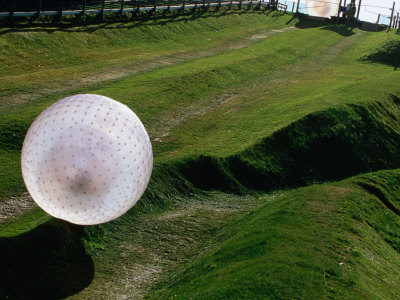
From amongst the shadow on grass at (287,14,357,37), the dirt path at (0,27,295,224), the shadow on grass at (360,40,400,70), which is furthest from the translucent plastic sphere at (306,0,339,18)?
the dirt path at (0,27,295,224)

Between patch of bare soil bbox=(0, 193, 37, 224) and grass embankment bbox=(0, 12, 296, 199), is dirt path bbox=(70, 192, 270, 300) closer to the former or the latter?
patch of bare soil bbox=(0, 193, 37, 224)

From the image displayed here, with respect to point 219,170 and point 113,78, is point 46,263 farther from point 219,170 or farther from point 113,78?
point 113,78

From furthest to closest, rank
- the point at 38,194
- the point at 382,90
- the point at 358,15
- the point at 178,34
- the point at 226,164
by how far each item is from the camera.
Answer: the point at 358,15 < the point at 178,34 < the point at 382,90 < the point at 226,164 < the point at 38,194

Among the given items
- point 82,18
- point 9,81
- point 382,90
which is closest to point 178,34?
point 82,18

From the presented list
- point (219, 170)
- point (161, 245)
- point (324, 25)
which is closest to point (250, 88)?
point (219, 170)

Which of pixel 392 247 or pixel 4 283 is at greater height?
pixel 4 283

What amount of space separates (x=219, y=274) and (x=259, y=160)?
11.6 meters

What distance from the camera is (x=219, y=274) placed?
14.6 m

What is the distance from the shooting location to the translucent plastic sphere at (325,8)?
72938mm

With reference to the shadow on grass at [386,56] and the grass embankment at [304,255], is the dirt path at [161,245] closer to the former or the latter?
the grass embankment at [304,255]

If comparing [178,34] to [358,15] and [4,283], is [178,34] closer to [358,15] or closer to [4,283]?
[358,15]

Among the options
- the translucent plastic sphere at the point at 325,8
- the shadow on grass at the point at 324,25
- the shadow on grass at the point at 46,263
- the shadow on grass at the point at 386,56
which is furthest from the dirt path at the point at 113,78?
the translucent plastic sphere at the point at 325,8

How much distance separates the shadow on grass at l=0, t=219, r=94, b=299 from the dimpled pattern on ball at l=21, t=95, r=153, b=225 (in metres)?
1.98

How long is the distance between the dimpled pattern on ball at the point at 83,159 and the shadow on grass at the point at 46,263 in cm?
198
